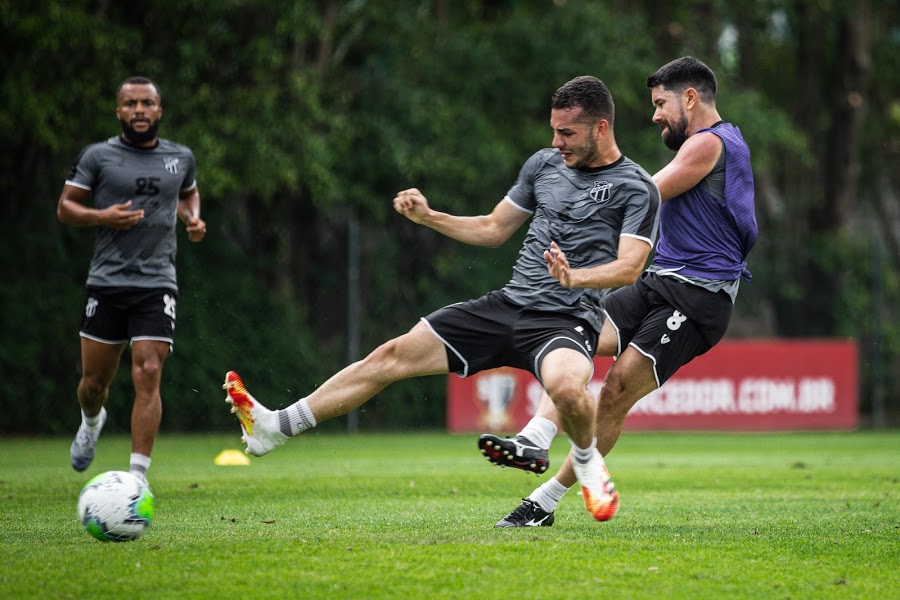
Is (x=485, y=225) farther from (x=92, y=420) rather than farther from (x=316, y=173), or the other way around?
(x=316, y=173)

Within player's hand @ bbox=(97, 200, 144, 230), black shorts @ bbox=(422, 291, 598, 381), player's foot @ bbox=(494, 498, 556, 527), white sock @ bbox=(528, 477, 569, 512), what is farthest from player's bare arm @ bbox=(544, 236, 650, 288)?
player's hand @ bbox=(97, 200, 144, 230)

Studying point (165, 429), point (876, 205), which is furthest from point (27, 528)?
point (876, 205)

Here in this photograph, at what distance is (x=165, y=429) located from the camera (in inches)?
682

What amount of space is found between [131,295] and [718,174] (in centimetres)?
383

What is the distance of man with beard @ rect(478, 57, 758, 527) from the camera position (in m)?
6.96

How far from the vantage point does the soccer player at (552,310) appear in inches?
253

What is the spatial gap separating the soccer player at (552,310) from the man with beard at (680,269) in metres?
0.43

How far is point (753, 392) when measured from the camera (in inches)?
781

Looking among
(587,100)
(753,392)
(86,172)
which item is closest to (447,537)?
(587,100)

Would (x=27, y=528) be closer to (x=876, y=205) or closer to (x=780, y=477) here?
(x=780, y=477)

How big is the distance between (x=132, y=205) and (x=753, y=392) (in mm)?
13343

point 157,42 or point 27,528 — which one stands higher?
point 157,42

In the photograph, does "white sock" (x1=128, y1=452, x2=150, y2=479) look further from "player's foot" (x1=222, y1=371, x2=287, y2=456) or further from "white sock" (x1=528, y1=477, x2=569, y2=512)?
"white sock" (x1=528, y1=477, x2=569, y2=512)

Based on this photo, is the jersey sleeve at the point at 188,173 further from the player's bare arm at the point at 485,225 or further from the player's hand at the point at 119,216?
the player's bare arm at the point at 485,225
